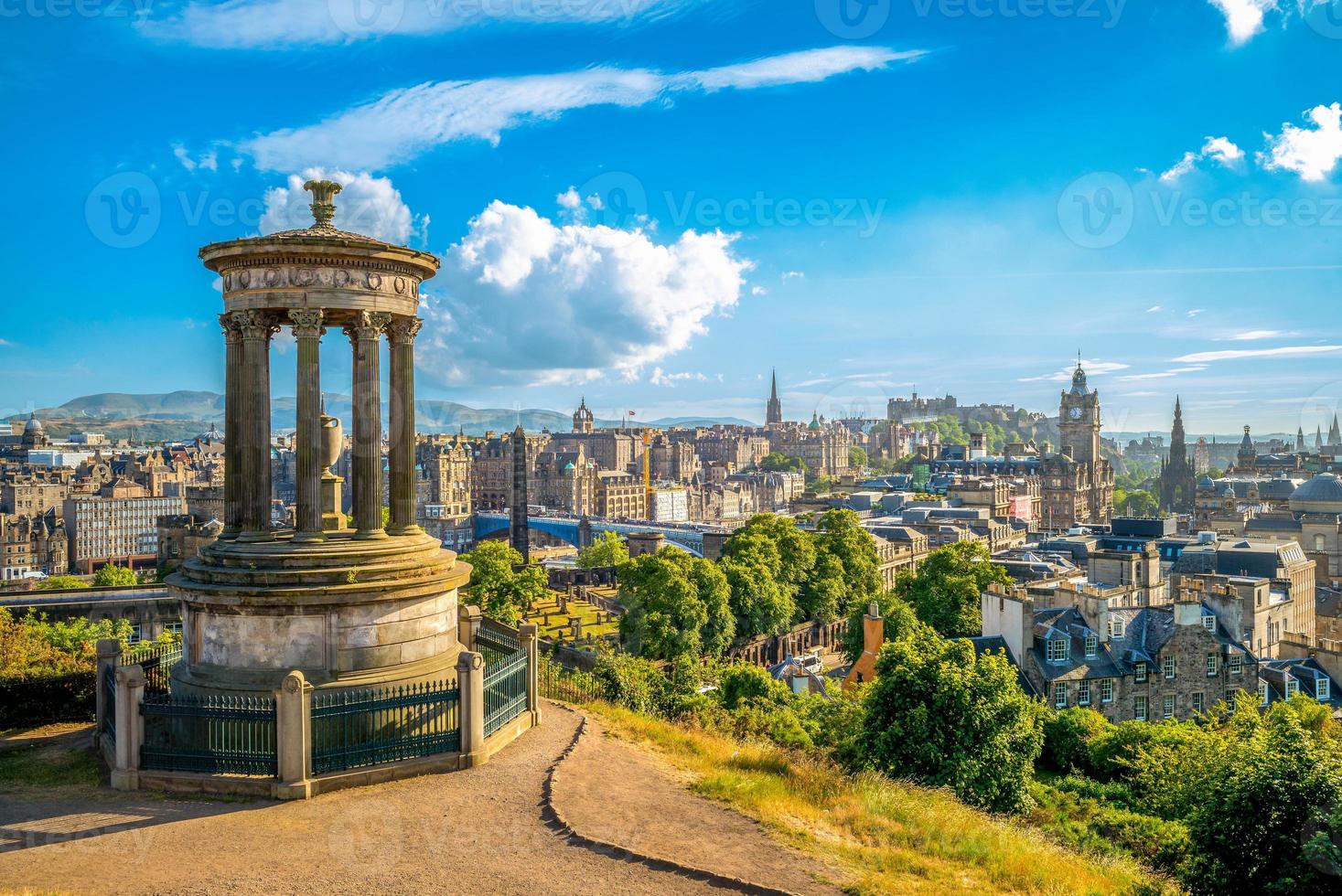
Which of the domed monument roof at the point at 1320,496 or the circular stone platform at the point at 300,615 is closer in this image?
the circular stone platform at the point at 300,615

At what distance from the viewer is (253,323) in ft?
58.5

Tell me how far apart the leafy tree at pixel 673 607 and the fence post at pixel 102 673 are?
35.1 metres

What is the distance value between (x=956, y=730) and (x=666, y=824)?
13.5 meters

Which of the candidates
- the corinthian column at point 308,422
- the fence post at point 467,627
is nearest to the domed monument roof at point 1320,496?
the fence post at point 467,627

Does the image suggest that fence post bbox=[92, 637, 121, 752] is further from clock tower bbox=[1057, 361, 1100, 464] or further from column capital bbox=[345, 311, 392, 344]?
clock tower bbox=[1057, 361, 1100, 464]

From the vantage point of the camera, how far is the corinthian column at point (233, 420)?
18.2 metres

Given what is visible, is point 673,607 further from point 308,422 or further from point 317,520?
point 308,422

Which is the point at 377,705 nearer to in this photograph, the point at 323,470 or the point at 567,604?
the point at 323,470

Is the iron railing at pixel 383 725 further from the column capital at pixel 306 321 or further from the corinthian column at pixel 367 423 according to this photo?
the column capital at pixel 306 321

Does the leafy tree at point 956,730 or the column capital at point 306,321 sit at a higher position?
the column capital at point 306,321

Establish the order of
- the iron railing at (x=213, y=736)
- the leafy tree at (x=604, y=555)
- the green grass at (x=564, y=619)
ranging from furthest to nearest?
the leafy tree at (x=604, y=555)
the green grass at (x=564, y=619)
the iron railing at (x=213, y=736)

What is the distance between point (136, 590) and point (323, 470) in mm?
35007

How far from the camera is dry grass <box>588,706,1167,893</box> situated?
42.0 feet

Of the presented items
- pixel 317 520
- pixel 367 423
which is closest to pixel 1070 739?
pixel 367 423
